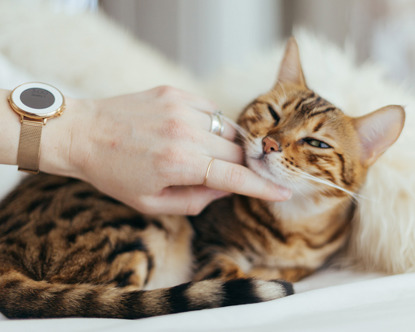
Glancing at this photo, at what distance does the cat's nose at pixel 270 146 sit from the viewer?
92 centimetres

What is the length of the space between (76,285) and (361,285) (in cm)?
55

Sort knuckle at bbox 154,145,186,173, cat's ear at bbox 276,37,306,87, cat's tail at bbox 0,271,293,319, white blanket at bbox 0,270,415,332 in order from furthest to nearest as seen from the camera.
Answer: cat's ear at bbox 276,37,306,87 < knuckle at bbox 154,145,186,173 < cat's tail at bbox 0,271,293,319 < white blanket at bbox 0,270,415,332

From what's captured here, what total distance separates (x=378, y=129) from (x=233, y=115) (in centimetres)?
44

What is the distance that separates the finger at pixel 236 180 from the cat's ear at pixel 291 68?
346 mm

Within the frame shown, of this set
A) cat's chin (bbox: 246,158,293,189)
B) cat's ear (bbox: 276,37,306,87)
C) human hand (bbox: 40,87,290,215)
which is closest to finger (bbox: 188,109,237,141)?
human hand (bbox: 40,87,290,215)

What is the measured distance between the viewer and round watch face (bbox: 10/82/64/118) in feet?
3.03

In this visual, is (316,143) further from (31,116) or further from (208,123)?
(31,116)

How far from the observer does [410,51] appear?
83.5 inches

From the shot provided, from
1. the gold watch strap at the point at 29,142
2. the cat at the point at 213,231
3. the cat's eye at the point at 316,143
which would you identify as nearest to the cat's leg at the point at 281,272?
the cat at the point at 213,231

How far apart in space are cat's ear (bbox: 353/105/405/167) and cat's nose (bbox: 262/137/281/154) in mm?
223

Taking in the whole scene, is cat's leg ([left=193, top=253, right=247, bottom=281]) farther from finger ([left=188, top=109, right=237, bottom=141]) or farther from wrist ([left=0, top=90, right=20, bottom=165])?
wrist ([left=0, top=90, right=20, bottom=165])

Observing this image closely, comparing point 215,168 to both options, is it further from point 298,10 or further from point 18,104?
point 298,10

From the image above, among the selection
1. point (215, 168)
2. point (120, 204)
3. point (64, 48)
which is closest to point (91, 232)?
point (120, 204)

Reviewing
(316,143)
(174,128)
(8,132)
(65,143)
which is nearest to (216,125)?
(174,128)
